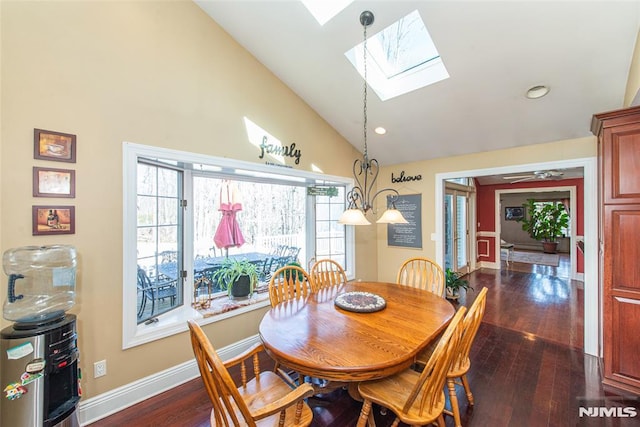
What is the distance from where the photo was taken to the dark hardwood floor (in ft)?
6.08

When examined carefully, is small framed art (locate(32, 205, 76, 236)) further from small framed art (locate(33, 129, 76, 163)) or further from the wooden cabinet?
the wooden cabinet

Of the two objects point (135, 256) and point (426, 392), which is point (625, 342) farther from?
point (135, 256)

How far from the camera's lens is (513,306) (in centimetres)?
412

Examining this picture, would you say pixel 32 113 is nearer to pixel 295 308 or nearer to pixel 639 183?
pixel 295 308

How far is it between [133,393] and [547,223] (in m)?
12.2

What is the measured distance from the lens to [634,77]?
6.43 feet

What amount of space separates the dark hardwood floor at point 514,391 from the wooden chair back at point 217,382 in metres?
0.99

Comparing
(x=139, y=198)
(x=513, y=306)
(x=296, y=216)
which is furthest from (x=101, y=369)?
(x=513, y=306)

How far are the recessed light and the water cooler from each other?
162 inches

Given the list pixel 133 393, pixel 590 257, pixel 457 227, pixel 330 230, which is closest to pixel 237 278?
pixel 133 393

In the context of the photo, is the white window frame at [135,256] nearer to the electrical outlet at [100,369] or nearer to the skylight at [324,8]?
the electrical outlet at [100,369]

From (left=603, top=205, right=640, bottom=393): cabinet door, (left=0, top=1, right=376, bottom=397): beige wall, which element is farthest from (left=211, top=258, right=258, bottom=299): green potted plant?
(left=603, top=205, right=640, bottom=393): cabinet door

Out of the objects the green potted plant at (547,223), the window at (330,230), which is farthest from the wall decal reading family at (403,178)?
the green potted plant at (547,223)

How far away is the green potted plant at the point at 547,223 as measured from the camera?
912cm
